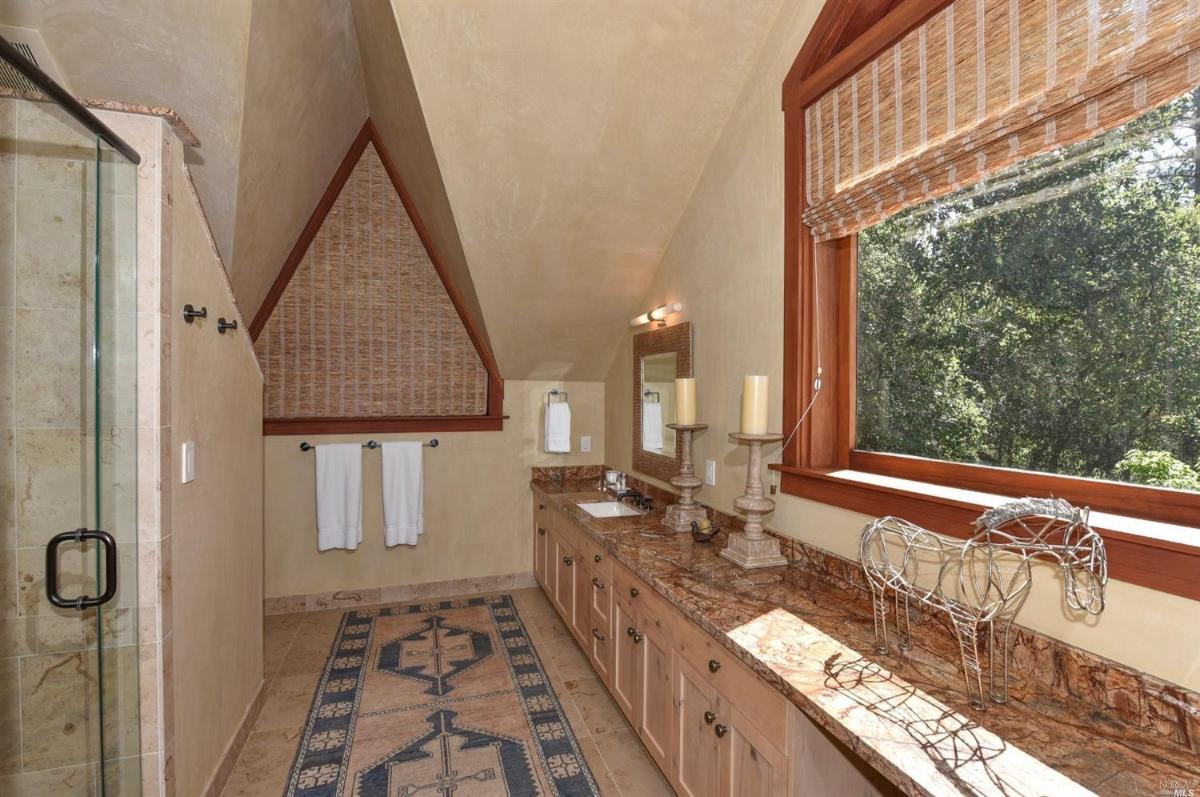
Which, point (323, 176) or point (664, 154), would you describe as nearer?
point (664, 154)

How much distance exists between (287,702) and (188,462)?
54.8 inches

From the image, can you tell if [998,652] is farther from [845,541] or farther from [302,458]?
[302,458]

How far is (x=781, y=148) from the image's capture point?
2.10 metres

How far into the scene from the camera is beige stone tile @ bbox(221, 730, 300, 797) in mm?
2031

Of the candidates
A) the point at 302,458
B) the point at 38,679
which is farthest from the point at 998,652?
the point at 302,458

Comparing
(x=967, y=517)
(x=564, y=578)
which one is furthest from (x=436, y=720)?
(x=967, y=517)

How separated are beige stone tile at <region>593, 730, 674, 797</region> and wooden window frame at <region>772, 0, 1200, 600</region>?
3.70 ft

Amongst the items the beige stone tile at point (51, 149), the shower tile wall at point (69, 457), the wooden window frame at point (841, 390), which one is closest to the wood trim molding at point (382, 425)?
the shower tile wall at point (69, 457)

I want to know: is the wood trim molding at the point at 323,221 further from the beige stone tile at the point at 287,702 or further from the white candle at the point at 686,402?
the white candle at the point at 686,402

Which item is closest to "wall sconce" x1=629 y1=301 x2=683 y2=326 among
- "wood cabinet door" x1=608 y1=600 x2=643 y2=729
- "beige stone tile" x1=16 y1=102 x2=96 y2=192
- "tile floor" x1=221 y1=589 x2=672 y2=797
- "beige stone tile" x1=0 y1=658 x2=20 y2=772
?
"wood cabinet door" x1=608 y1=600 x2=643 y2=729

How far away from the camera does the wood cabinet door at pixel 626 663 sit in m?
2.11

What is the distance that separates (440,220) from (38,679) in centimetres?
242

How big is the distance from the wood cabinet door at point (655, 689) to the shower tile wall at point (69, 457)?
1.44 meters

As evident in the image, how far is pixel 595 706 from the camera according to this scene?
2541 mm
